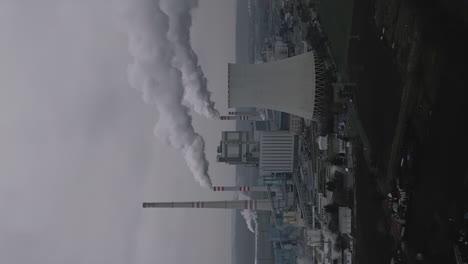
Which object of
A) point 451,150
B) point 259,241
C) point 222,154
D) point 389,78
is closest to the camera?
point 451,150

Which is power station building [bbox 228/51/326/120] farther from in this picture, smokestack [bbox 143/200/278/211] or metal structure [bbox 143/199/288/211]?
smokestack [bbox 143/200/278/211]

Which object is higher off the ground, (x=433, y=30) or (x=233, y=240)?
(x=433, y=30)

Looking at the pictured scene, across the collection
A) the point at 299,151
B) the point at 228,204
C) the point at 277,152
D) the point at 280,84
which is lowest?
the point at 228,204

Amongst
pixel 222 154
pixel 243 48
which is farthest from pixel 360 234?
pixel 243 48

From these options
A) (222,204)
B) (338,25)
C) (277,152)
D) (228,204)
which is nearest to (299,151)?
(277,152)

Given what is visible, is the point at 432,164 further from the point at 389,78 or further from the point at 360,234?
the point at 360,234

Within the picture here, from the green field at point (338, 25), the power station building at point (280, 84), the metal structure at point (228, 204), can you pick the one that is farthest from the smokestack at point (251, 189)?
the green field at point (338, 25)

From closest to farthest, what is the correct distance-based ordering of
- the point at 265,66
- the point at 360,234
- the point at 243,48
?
the point at 360,234
the point at 265,66
the point at 243,48

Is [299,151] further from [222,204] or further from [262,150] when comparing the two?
[222,204]
